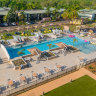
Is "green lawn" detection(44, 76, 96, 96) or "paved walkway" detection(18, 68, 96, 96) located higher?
"paved walkway" detection(18, 68, 96, 96)

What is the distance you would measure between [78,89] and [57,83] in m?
3.55

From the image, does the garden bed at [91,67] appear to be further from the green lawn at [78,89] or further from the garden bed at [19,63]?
the garden bed at [19,63]

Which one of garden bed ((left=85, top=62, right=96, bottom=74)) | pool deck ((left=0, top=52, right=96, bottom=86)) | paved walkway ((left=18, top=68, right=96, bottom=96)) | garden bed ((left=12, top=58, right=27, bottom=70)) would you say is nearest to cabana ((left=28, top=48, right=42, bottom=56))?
pool deck ((left=0, top=52, right=96, bottom=86))

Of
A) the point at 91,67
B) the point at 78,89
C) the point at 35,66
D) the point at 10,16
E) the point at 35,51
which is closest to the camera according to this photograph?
the point at 78,89

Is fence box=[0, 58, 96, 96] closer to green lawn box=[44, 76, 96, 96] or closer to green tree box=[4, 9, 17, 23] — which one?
green lawn box=[44, 76, 96, 96]

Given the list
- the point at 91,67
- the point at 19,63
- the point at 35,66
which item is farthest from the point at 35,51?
the point at 91,67

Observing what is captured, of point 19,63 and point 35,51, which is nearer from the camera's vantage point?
point 19,63

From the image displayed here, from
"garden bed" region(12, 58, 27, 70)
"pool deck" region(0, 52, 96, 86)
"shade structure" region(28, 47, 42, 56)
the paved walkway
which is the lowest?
the paved walkway

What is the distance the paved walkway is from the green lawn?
0.84 metres

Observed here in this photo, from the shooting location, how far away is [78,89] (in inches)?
797

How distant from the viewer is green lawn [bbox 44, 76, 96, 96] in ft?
63.3

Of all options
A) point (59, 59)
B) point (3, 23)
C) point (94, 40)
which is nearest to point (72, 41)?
point (94, 40)

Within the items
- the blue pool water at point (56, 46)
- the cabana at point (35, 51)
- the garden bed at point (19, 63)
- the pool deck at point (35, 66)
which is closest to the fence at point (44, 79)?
the pool deck at point (35, 66)

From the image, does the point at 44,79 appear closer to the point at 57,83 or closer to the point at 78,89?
the point at 57,83
